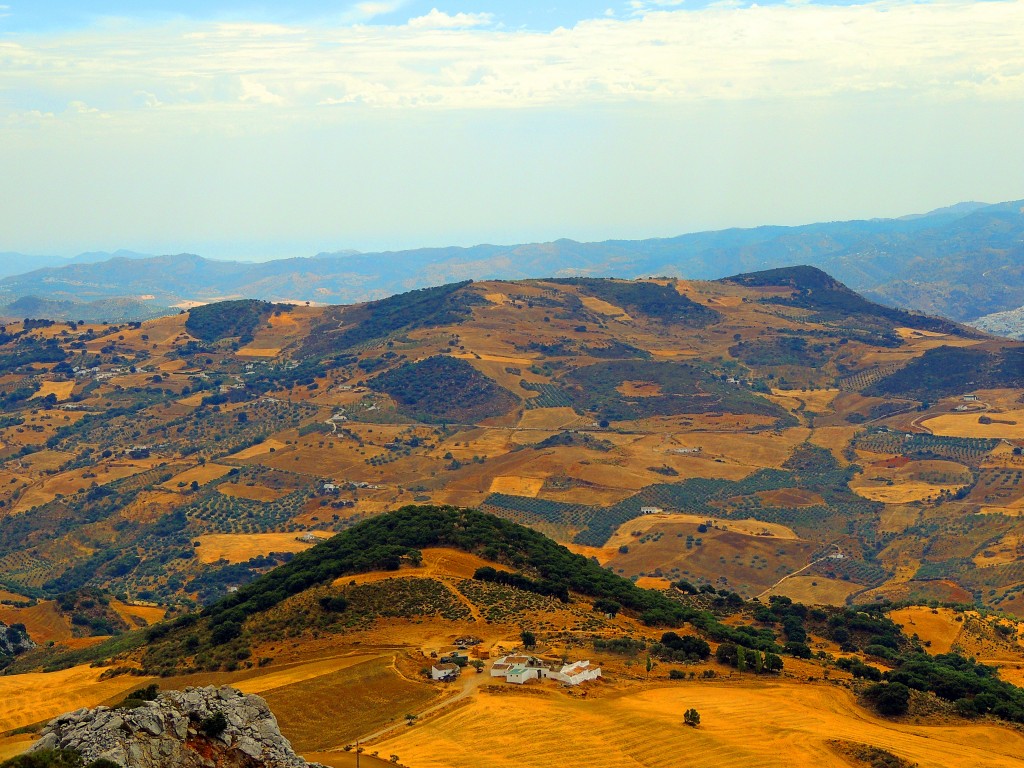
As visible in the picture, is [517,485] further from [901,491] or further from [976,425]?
[976,425]

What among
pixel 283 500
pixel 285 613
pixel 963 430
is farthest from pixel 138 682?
pixel 963 430

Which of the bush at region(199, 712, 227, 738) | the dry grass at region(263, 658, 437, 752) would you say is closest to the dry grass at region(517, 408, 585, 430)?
the dry grass at region(263, 658, 437, 752)

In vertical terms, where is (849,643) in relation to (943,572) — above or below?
above

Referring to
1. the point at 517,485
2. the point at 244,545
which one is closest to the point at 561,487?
the point at 517,485

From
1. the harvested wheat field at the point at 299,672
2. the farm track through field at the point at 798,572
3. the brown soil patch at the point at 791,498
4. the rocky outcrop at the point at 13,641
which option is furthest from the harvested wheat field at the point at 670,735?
the brown soil patch at the point at 791,498

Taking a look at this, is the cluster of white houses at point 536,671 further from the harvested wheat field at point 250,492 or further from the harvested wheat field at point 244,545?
the harvested wheat field at point 250,492

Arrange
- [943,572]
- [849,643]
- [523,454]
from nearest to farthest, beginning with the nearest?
1. [849,643]
2. [943,572]
3. [523,454]

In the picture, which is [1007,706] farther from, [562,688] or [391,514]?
[391,514]
